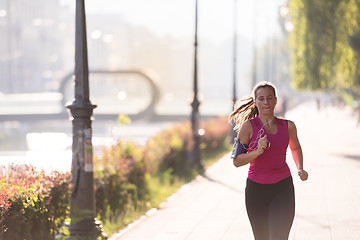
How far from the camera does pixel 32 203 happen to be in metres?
8.18

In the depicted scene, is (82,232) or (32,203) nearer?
(32,203)

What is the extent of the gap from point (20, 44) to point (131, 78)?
3529 cm

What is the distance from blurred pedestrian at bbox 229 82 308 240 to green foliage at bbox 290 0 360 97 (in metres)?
17.7

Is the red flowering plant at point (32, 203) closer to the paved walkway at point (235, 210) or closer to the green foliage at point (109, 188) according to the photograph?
the green foliage at point (109, 188)

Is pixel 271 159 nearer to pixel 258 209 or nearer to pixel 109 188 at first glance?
pixel 258 209

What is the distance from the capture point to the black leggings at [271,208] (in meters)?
5.77

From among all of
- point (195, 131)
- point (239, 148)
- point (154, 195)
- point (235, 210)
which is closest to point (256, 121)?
point (239, 148)

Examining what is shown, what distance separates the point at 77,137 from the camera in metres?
8.85

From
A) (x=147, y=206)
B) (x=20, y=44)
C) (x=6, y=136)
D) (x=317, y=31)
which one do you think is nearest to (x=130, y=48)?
(x=20, y=44)

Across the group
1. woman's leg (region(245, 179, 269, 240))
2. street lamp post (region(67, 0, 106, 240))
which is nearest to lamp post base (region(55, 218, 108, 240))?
street lamp post (region(67, 0, 106, 240))

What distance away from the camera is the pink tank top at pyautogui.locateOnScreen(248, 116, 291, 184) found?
5797 millimetres

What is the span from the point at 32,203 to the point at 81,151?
0.95 metres

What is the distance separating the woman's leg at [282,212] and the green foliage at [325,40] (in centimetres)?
1777

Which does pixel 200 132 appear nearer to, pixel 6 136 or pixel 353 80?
pixel 353 80
